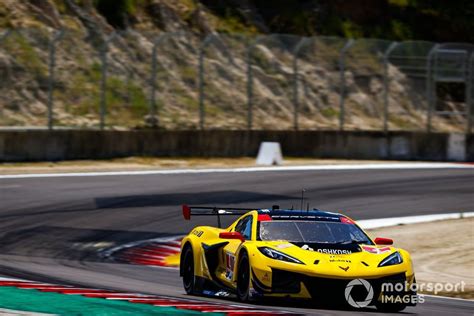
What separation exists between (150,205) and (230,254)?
1022 centimetres

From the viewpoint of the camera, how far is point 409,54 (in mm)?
35500

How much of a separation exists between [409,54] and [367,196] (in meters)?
12.4

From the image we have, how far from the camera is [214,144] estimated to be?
31547mm

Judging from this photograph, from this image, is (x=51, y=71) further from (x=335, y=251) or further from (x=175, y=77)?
(x=335, y=251)

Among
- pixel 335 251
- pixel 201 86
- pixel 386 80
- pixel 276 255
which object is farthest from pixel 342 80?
pixel 276 255

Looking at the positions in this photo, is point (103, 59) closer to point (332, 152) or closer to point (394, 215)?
point (332, 152)

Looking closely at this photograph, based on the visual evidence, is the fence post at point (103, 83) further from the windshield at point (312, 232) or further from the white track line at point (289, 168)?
the windshield at point (312, 232)

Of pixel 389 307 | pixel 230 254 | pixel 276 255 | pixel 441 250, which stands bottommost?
pixel 441 250

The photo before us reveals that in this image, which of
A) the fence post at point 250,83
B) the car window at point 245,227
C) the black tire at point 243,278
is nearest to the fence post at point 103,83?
the fence post at point 250,83

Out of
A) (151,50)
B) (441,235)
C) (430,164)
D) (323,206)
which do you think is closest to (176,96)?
(151,50)

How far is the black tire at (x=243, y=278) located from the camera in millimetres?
10641

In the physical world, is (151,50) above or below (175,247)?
above

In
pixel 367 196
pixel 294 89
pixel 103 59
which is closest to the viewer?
pixel 367 196

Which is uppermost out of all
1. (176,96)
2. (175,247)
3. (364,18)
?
(364,18)
